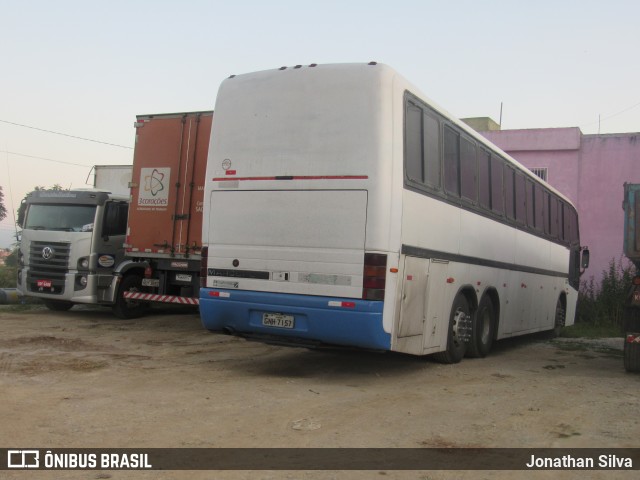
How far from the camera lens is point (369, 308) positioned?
23.3ft

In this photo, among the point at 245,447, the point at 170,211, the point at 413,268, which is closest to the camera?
the point at 245,447

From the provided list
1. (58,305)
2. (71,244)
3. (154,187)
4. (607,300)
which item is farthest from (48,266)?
(607,300)

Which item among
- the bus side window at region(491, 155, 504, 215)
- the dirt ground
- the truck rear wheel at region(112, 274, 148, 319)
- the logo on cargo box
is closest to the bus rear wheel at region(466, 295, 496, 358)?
the dirt ground

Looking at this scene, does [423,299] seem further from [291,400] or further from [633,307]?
[633,307]

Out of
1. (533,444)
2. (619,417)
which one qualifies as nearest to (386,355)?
(619,417)

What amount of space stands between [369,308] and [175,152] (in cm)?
735

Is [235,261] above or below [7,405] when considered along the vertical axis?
above

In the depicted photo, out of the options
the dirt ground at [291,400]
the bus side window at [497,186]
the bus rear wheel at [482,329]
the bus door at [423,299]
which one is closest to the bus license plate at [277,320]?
the dirt ground at [291,400]

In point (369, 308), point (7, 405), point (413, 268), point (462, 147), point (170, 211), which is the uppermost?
point (462, 147)

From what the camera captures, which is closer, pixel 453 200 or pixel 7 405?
pixel 7 405

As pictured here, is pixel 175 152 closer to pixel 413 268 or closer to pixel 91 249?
pixel 91 249

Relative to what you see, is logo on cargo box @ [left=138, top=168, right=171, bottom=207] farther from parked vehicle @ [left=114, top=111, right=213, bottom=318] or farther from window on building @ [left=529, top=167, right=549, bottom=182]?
window on building @ [left=529, top=167, right=549, bottom=182]

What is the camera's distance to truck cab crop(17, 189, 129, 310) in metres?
13.9

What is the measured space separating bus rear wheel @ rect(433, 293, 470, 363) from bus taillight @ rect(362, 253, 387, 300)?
85.5 inches
